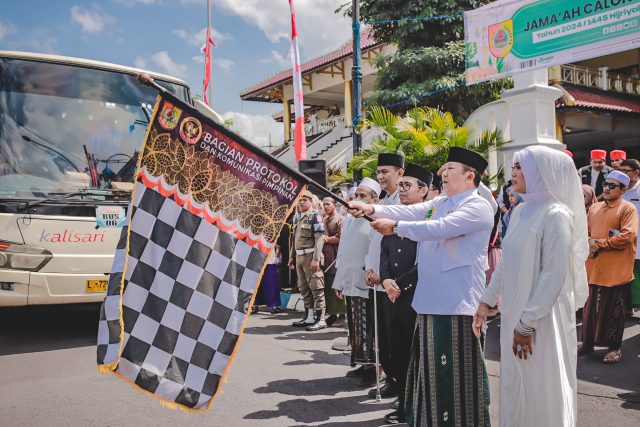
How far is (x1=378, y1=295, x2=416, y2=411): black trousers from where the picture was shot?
4391 millimetres

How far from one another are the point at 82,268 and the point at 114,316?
4.08 m

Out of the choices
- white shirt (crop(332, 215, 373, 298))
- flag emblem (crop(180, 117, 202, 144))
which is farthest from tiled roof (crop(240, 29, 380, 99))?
flag emblem (crop(180, 117, 202, 144))

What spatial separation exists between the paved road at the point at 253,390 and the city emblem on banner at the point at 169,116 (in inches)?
101

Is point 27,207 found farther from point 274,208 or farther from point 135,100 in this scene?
point 274,208

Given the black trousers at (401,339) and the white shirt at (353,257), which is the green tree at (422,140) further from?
the black trousers at (401,339)

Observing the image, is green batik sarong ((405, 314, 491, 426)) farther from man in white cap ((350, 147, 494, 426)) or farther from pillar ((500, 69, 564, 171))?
pillar ((500, 69, 564, 171))

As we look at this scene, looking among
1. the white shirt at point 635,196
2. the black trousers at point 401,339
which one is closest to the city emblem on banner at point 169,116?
the black trousers at point 401,339

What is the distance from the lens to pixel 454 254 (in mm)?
3602

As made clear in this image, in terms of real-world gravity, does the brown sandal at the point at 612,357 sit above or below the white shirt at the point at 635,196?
below

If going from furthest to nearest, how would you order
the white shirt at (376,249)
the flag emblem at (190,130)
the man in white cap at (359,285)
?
1. the man in white cap at (359,285)
2. the white shirt at (376,249)
3. the flag emblem at (190,130)

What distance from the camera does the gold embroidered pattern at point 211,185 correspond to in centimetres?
307

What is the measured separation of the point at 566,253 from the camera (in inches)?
124

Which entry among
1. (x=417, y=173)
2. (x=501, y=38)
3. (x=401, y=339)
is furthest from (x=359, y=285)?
(x=501, y=38)

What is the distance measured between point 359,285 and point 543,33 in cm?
700
